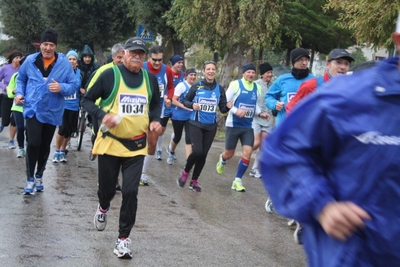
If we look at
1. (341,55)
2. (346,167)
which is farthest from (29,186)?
(346,167)

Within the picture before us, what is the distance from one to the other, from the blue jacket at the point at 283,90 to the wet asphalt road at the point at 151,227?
4.77 ft

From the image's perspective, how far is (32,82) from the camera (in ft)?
27.3

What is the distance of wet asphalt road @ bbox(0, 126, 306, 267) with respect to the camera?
613 cm

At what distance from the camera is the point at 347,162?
2.36 meters

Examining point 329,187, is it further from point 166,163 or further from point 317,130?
point 166,163

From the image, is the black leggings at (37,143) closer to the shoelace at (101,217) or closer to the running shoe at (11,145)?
the shoelace at (101,217)

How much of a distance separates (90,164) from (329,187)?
980cm

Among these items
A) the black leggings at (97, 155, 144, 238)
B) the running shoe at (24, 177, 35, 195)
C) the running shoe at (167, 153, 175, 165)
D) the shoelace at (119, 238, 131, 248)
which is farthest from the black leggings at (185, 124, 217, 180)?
the shoelace at (119, 238, 131, 248)

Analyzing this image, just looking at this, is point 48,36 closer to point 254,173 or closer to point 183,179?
point 183,179

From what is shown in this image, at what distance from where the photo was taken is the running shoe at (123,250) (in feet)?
19.7

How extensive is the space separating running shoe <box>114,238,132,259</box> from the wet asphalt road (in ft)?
0.19

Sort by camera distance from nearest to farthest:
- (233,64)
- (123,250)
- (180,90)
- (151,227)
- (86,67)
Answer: (123,250) < (151,227) < (180,90) < (86,67) < (233,64)

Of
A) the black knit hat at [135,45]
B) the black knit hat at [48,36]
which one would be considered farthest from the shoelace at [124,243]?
the black knit hat at [48,36]

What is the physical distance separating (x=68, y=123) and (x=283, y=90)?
4665 millimetres
